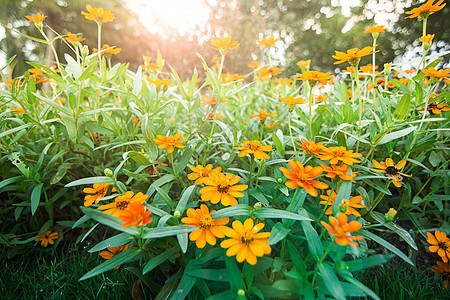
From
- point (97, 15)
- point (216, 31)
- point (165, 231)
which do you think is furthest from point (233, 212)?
point (216, 31)

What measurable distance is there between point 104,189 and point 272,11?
12883mm

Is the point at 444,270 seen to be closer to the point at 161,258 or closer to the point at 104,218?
the point at 161,258

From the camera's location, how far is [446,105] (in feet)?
3.62

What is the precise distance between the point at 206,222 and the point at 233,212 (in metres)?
0.08

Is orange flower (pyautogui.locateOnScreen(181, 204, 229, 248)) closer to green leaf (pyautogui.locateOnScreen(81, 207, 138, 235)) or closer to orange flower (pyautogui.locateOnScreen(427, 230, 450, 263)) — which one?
green leaf (pyautogui.locateOnScreen(81, 207, 138, 235))

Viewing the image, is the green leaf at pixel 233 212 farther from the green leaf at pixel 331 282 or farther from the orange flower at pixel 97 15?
the orange flower at pixel 97 15

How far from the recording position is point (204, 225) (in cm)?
69

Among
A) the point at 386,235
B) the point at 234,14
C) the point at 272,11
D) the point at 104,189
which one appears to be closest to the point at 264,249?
the point at 104,189

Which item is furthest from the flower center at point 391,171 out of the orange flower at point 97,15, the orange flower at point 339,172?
the orange flower at point 97,15

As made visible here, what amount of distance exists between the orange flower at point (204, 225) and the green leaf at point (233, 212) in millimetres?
23

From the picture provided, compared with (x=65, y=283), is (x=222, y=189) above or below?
above

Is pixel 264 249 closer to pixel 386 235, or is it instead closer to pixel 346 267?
pixel 346 267

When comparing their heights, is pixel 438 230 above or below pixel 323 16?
below

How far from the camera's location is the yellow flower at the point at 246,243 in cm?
60
